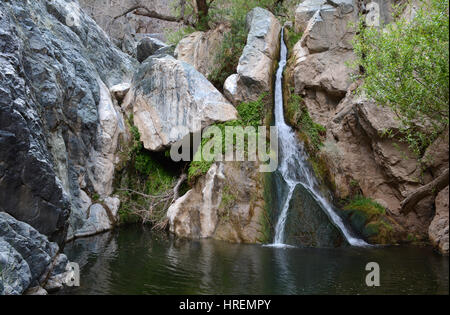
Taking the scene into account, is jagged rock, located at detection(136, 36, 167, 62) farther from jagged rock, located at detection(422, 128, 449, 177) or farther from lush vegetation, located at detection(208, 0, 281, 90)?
jagged rock, located at detection(422, 128, 449, 177)

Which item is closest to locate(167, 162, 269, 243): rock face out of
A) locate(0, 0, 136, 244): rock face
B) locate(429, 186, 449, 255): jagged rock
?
locate(0, 0, 136, 244): rock face

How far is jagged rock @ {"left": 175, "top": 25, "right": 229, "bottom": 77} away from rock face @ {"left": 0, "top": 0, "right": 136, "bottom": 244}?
→ 350 cm

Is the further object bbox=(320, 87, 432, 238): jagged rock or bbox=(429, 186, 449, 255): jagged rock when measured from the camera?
bbox=(320, 87, 432, 238): jagged rock

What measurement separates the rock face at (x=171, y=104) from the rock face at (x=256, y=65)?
2.93ft

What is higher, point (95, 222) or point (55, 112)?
point (55, 112)

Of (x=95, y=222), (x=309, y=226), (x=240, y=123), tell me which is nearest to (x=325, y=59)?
(x=240, y=123)

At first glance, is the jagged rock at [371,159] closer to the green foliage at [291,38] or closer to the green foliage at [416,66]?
the green foliage at [416,66]

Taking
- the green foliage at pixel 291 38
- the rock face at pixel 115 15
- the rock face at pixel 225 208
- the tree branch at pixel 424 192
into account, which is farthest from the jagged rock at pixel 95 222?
the rock face at pixel 115 15

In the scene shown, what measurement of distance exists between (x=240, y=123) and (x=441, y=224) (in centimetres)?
809

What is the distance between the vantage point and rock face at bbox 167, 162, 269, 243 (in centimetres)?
1235

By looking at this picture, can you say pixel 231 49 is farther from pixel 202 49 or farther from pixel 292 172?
pixel 292 172

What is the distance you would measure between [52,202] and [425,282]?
835 cm

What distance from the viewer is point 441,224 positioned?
1067 cm
